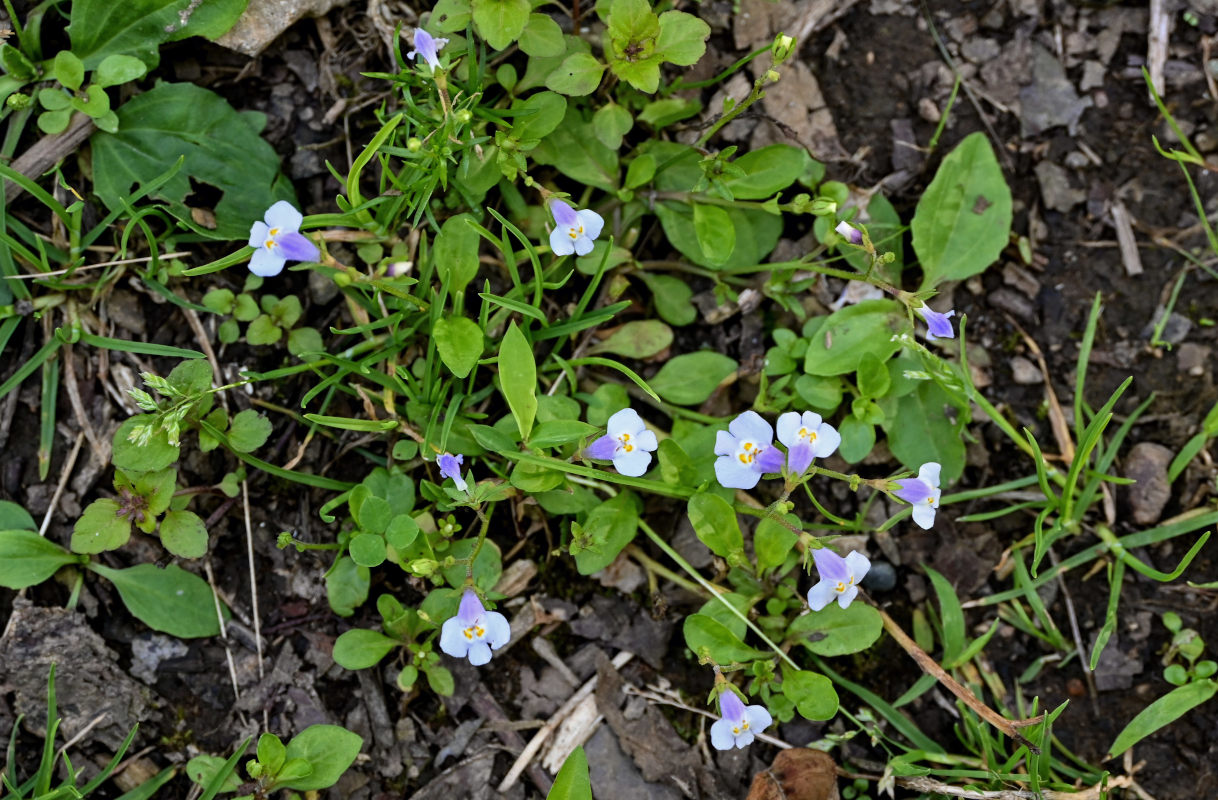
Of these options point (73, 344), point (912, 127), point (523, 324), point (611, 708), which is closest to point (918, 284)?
point (912, 127)

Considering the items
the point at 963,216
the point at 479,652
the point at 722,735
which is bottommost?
the point at 722,735

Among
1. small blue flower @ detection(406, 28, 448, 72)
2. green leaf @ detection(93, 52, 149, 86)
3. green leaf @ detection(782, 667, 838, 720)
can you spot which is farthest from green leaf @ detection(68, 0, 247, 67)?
green leaf @ detection(782, 667, 838, 720)

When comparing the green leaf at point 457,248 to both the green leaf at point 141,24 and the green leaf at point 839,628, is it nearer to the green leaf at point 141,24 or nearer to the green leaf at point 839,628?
the green leaf at point 141,24

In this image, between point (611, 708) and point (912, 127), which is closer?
point (611, 708)

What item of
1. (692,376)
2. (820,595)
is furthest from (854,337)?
(820,595)

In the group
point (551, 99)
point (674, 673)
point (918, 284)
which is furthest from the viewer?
point (918, 284)

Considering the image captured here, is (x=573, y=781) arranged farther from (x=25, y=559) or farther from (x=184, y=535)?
(x=25, y=559)

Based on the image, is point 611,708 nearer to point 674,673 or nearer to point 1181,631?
point 674,673

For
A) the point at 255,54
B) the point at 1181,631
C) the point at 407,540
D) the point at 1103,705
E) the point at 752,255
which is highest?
the point at 255,54

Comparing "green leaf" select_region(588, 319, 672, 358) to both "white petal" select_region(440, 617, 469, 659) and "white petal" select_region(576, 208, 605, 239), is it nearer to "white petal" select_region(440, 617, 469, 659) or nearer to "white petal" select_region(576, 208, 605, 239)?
"white petal" select_region(576, 208, 605, 239)
